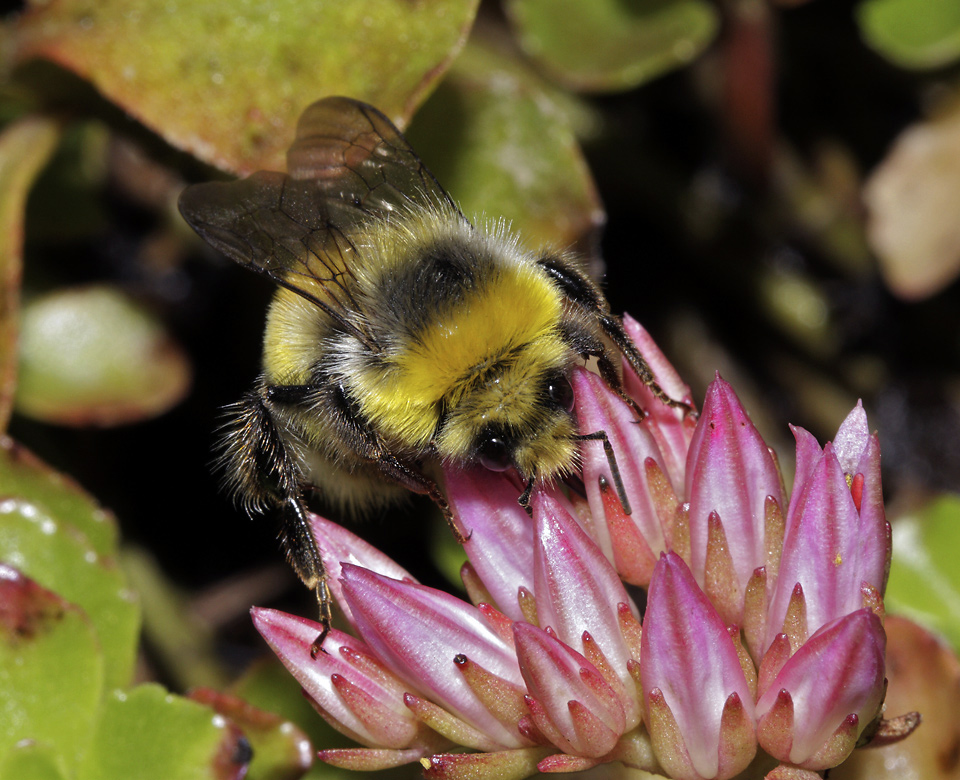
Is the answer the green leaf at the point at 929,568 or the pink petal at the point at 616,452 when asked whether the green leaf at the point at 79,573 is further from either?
the green leaf at the point at 929,568

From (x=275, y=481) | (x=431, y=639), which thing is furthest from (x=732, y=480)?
(x=275, y=481)

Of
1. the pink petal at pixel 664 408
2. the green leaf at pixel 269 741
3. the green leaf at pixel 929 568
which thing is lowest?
the green leaf at pixel 929 568

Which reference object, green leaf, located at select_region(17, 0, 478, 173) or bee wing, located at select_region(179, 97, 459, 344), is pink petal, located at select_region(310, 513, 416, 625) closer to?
bee wing, located at select_region(179, 97, 459, 344)

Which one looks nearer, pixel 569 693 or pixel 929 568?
pixel 569 693

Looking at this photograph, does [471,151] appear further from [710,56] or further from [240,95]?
[710,56]

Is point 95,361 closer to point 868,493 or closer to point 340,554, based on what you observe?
point 340,554

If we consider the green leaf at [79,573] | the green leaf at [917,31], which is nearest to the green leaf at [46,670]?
the green leaf at [79,573]

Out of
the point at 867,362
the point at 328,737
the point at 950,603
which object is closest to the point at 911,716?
the point at 950,603
